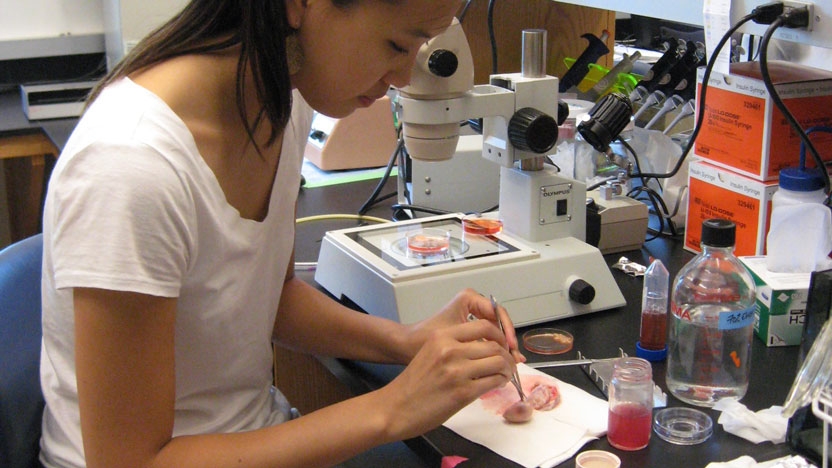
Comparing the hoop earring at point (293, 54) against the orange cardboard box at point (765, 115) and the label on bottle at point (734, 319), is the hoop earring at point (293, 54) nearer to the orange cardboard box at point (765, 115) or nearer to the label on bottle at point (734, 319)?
the label on bottle at point (734, 319)

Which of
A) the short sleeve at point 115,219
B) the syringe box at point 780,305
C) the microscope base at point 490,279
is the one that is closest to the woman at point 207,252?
the short sleeve at point 115,219

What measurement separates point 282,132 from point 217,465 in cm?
42

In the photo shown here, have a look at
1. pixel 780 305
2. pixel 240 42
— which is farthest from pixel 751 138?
pixel 240 42

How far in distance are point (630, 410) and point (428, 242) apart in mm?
495

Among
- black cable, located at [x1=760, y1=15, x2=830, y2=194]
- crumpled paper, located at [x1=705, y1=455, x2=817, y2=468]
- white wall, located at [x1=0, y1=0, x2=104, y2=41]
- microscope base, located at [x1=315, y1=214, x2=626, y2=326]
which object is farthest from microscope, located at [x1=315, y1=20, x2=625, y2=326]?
white wall, located at [x1=0, y1=0, x2=104, y2=41]

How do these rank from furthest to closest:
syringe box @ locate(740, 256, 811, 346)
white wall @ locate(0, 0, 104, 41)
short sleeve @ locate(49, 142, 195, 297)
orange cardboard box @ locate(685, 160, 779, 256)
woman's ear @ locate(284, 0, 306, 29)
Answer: white wall @ locate(0, 0, 104, 41) → orange cardboard box @ locate(685, 160, 779, 256) → syringe box @ locate(740, 256, 811, 346) → woman's ear @ locate(284, 0, 306, 29) → short sleeve @ locate(49, 142, 195, 297)

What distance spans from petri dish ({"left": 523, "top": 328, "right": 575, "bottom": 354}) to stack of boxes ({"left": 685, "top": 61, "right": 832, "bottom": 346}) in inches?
15.5

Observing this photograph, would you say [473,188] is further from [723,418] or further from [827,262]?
[723,418]

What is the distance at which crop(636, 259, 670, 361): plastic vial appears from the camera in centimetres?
119

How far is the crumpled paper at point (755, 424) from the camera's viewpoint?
990 mm

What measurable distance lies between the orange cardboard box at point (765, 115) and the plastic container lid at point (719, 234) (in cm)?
40

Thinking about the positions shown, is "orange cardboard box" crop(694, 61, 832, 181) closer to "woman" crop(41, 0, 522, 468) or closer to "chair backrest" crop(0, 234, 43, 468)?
"woman" crop(41, 0, 522, 468)

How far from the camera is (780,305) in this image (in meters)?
1.20

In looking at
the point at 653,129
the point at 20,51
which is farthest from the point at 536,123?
the point at 20,51
